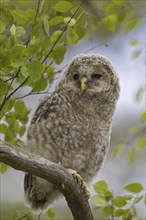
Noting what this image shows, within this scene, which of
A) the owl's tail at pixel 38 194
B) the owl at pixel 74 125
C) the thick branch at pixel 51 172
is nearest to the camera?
the thick branch at pixel 51 172

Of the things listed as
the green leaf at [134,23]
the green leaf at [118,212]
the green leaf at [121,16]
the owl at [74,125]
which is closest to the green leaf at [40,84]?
the owl at [74,125]

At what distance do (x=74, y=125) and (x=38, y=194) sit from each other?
1.77 ft

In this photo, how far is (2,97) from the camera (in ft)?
14.9

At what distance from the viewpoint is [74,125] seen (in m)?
5.22

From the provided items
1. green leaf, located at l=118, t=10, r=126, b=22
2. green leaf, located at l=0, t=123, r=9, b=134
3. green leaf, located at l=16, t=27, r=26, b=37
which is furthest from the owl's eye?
green leaf, located at l=16, t=27, r=26, b=37

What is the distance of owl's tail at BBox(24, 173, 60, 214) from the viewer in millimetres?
5273

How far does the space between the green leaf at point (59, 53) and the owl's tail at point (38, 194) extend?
100 centimetres

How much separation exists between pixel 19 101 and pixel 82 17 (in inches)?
26.7

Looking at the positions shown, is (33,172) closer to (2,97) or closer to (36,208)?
(2,97)

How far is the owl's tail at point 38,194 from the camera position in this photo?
17.3ft

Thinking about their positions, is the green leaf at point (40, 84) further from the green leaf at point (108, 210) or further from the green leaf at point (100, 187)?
the green leaf at point (108, 210)

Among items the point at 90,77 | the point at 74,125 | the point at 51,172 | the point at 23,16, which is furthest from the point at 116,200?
the point at 23,16

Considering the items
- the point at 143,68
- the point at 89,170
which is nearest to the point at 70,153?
the point at 89,170

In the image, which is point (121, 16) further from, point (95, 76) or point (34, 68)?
point (34, 68)
